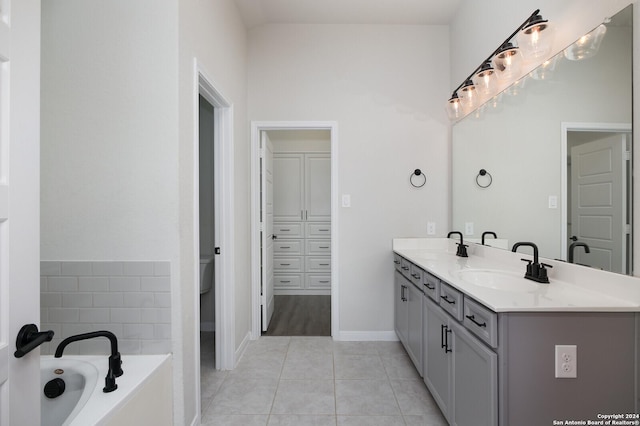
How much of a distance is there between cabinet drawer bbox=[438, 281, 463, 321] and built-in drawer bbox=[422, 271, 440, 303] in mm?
56

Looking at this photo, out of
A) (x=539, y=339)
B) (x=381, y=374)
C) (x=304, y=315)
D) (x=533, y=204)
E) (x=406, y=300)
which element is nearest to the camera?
(x=539, y=339)

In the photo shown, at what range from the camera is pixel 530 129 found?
1852mm

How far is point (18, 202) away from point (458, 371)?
1818 millimetres

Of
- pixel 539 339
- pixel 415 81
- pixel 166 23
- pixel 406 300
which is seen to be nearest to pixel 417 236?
pixel 406 300

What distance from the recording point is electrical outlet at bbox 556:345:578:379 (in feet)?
3.76

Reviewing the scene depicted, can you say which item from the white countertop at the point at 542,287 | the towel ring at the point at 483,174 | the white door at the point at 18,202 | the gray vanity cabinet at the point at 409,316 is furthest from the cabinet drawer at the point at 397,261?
the white door at the point at 18,202

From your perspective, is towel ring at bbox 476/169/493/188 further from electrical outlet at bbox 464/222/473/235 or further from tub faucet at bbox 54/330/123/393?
tub faucet at bbox 54/330/123/393

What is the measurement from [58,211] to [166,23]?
3.53 ft

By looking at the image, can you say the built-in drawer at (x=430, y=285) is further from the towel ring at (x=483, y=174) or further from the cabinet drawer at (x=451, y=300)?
the towel ring at (x=483, y=174)

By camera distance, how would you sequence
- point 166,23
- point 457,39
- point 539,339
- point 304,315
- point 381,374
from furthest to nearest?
1. point 304,315
2. point 457,39
3. point 381,374
4. point 166,23
5. point 539,339

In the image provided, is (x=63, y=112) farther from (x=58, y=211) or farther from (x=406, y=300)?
(x=406, y=300)

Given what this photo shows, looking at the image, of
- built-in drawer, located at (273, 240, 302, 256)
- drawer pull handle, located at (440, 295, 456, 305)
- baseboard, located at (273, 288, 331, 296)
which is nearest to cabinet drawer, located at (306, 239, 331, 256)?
built-in drawer, located at (273, 240, 302, 256)

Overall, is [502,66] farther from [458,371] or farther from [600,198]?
[458,371]

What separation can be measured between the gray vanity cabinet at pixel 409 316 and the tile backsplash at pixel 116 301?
1.58 meters
